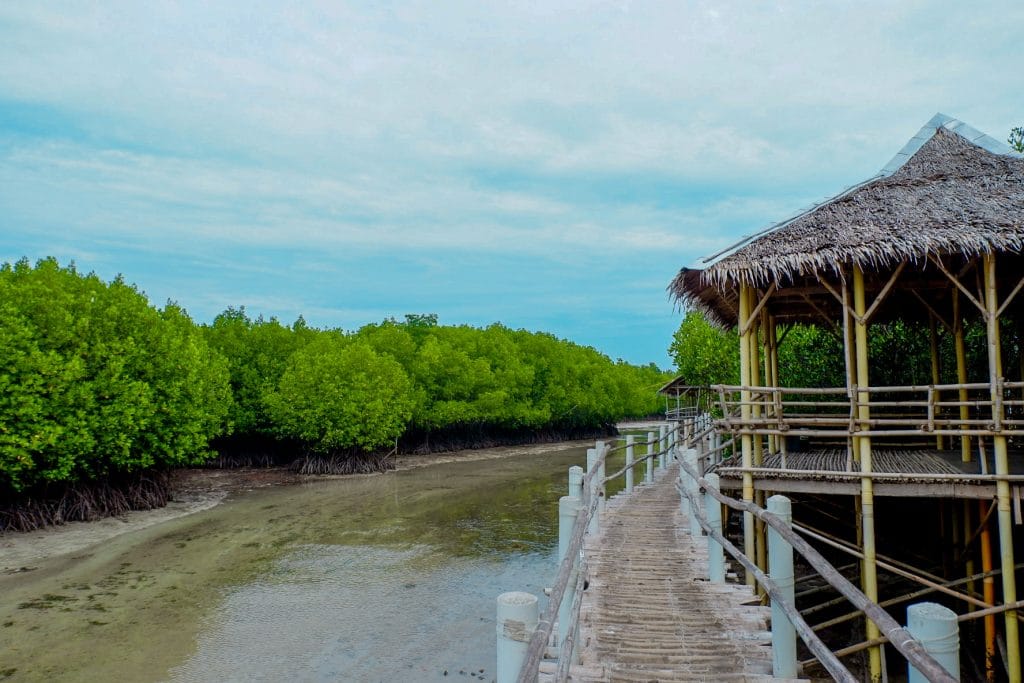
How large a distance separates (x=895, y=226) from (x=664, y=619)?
6656 millimetres

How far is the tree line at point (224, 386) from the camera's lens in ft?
56.9

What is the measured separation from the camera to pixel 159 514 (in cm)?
2130

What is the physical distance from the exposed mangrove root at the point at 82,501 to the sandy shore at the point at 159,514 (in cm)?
26

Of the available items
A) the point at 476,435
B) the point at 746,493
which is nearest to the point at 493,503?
the point at 746,493

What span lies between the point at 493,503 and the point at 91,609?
1321 centimetres

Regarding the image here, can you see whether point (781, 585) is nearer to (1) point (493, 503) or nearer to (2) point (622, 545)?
(2) point (622, 545)

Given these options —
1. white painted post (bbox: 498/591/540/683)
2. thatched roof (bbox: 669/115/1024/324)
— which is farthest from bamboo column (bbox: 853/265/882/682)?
white painted post (bbox: 498/591/540/683)

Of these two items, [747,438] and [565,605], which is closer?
[565,605]

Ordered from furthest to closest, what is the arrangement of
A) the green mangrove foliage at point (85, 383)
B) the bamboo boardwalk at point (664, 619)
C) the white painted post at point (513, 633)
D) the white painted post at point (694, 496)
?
the green mangrove foliage at point (85, 383), the white painted post at point (694, 496), the bamboo boardwalk at point (664, 619), the white painted post at point (513, 633)

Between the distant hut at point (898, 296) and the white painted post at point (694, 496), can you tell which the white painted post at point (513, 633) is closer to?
the white painted post at point (694, 496)

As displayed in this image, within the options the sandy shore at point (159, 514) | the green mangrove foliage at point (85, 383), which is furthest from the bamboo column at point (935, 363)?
the green mangrove foliage at point (85, 383)

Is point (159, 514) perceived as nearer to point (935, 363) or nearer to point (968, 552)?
point (968, 552)

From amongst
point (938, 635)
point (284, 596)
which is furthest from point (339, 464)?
point (938, 635)

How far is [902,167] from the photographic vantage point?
Result: 12195mm
